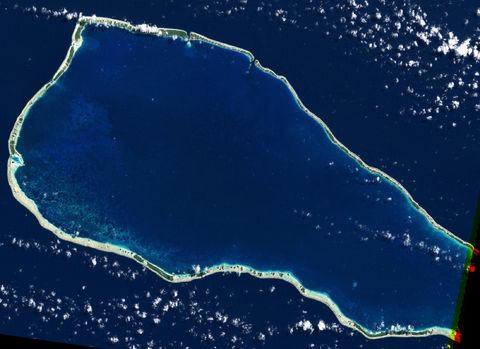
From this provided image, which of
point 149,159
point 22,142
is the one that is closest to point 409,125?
point 149,159

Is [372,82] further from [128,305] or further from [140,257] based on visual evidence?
[128,305]

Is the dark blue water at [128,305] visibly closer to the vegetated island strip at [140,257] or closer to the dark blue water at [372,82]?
the vegetated island strip at [140,257]

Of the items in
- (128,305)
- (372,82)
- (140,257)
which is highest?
(372,82)

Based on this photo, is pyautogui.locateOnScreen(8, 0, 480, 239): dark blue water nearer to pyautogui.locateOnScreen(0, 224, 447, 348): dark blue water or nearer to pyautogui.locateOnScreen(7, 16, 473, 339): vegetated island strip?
pyautogui.locateOnScreen(7, 16, 473, 339): vegetated island strip

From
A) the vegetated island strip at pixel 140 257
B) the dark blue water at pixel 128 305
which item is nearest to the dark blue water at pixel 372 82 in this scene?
the vegetated island strip at pixel 140 257

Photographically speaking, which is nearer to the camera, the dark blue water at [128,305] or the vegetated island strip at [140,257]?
the dark blue water at [128,305]

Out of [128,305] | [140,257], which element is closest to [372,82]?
[140,257]

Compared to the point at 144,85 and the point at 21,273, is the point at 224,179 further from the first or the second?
the point at 21,273

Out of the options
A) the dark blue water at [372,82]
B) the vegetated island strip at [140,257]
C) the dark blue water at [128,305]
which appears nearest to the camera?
the dark blue water at [128,305]

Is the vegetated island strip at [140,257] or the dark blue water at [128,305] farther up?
the vegetated island strip at [140,257]
